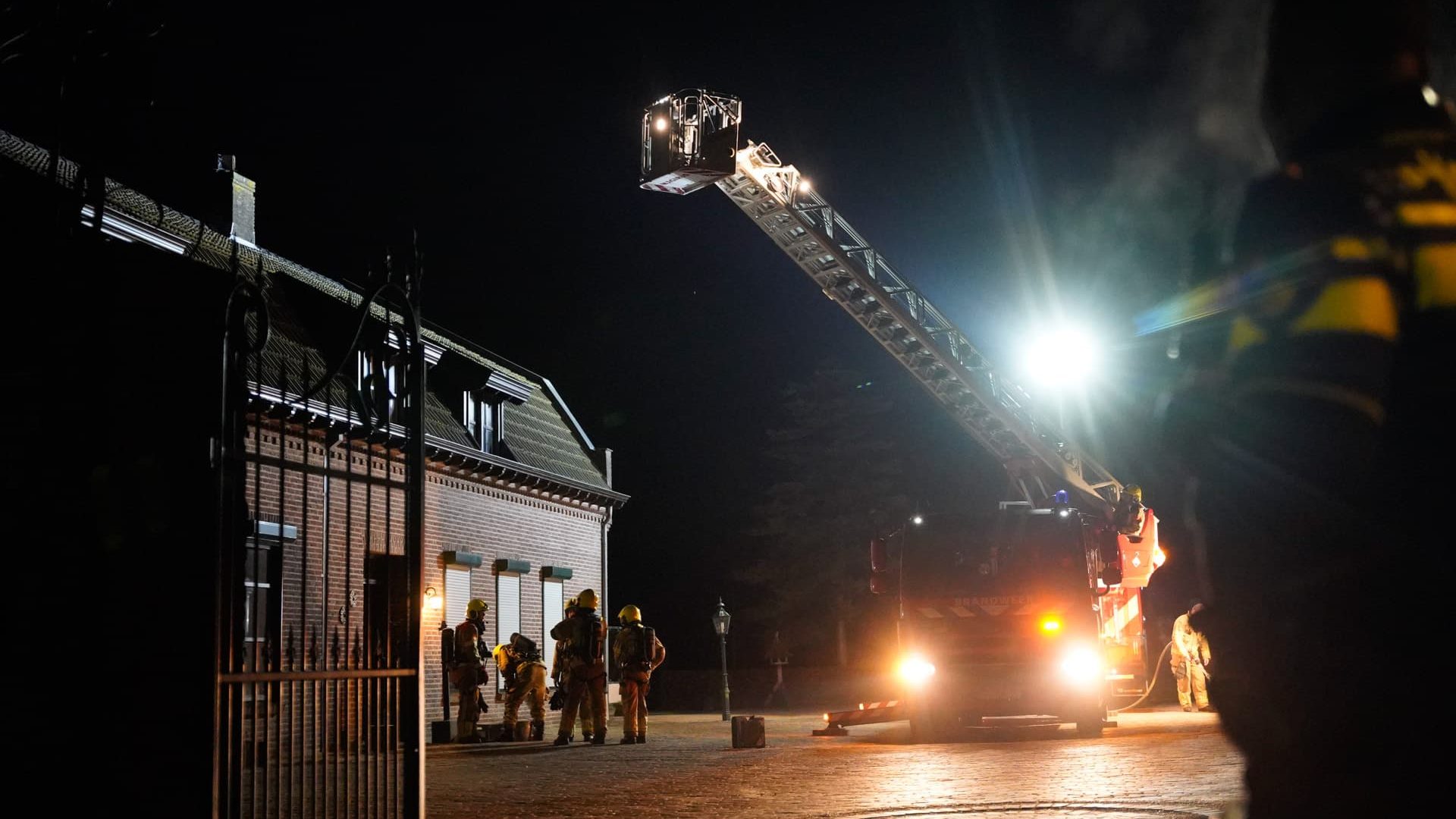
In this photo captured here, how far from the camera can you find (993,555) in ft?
53.1

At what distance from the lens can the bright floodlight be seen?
19.8 metres

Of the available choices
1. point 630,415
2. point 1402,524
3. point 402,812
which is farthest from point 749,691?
point 1402,524

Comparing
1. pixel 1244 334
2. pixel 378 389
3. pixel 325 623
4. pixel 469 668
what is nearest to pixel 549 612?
pixel 469 668

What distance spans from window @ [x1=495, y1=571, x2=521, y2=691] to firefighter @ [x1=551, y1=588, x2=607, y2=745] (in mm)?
6994

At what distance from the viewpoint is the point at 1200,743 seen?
530 inches

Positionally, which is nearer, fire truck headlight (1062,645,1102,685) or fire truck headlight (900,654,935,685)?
fire truck headlight (1062,645,1102,685)

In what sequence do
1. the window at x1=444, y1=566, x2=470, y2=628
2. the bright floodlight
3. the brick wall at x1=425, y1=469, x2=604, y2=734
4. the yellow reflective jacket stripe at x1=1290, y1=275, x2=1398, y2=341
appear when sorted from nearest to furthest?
1. the yellow reflective jacket stripe at x1=1290, y1=275, x2=1398, y2=341
2. the bright floodlight
3. the brick wall at x1=425, y1=469, x2=604, y2=734
4. the window at x1=444, y1=566, x2=470, y2=628

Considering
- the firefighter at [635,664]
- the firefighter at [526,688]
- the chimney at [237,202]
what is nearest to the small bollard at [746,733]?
the firefighter at [635,664]

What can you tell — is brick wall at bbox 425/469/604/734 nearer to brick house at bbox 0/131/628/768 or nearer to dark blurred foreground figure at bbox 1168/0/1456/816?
brick house at bbox 0/131/628/768

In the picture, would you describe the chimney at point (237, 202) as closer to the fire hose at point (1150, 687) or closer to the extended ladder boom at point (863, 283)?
the extended ladder boom at point (863, 283)

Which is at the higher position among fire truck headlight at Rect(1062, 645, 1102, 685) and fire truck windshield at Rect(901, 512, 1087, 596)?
fire truck windshield at Rect(901, 512, 1087, 596)

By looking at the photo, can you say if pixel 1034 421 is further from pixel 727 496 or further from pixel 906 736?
pixel 727 496

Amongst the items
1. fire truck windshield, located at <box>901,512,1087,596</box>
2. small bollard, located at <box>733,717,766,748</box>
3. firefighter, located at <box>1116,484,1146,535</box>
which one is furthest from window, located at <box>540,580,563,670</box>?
firefighter, located at <box>1116,484,1146,535</box>

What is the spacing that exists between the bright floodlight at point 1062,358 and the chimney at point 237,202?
13009mm
